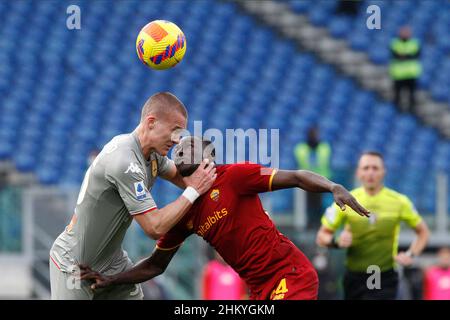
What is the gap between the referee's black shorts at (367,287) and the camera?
28.6 ft

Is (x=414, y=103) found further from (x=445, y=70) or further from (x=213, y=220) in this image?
(x=213, y=220)

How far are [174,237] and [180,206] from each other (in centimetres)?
47

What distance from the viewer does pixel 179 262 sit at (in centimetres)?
1206

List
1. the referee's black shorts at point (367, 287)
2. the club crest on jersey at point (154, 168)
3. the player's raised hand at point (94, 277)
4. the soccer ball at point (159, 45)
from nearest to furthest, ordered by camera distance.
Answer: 1. the player's raised hand at point (94, 277)
2. the club crest on jersey at point (154, 168)
3. the soccer ball at point (159, 45)
4. the referee's black shorts at point (367, 287)

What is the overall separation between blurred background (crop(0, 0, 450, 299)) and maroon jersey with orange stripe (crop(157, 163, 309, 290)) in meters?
6.72

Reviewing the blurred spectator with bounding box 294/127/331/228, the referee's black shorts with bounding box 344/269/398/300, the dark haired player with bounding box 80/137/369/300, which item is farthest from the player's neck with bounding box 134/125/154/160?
the blurred spectator with bounding box 294/127/331/228

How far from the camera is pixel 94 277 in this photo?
6844 millimetres

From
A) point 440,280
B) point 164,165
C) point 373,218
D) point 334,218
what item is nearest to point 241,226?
point 164,165

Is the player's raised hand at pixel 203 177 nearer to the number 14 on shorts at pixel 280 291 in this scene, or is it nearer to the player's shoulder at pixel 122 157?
the player's shoulder at pixel 122 157

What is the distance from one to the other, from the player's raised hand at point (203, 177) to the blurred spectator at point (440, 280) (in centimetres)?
557

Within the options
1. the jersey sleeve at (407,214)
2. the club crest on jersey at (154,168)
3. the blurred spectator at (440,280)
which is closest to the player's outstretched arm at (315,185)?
the club crest on jersey at (154,168)

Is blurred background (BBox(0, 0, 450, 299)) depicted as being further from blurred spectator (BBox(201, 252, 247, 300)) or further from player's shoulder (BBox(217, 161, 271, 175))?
player's shoulder (BBox(217, 161, 271, 175))

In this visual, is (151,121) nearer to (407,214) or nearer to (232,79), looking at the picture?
(407,214)
